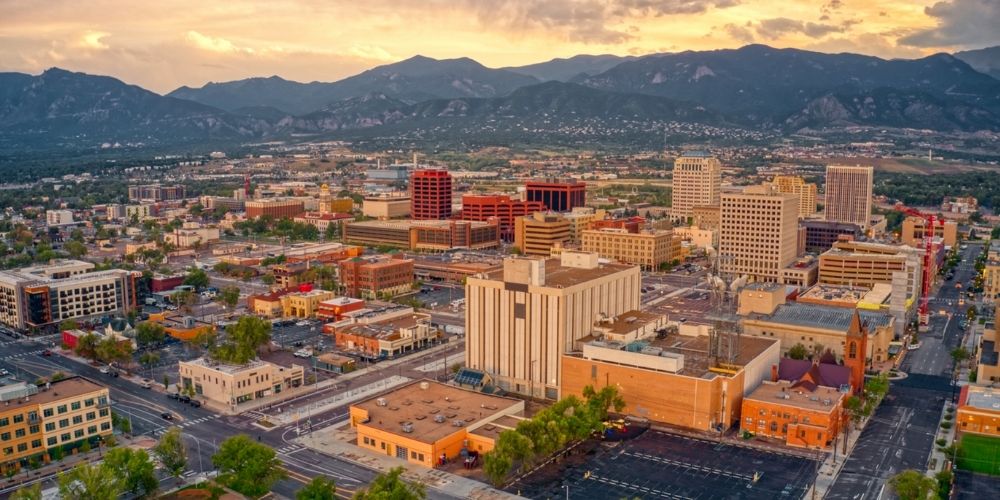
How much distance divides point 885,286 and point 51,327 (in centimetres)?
10279

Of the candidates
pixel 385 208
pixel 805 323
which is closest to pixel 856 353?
pixel 805 323

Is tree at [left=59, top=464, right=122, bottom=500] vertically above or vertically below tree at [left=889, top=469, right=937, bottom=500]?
above

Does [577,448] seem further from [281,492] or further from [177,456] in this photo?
Answer: [177,456]

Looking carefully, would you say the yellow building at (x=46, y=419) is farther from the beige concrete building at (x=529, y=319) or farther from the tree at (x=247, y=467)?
the beige concrete building at (x=529, y=319)

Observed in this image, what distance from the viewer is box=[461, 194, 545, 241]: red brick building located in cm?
17288

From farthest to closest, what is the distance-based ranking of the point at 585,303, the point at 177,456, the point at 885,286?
1. the point at 885,286
2. the point at 585,303
3. the point at 177,456

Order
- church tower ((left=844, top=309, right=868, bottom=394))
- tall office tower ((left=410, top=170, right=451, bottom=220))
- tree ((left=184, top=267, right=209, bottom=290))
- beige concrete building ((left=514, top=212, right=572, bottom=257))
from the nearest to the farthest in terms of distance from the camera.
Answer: church tower ((left=844, top=309, right=868, bottom=394)) < tree ((left=184, top=267, right=209, bottom=290)) < beige concrete building ((left=514, top=212, right=572, bottom=257)) < tall office tower ((left=410, top=170, right=451, bottom=220))

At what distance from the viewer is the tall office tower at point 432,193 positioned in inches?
7126

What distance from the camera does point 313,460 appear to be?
57125 millimetres

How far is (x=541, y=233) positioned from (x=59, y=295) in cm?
7930

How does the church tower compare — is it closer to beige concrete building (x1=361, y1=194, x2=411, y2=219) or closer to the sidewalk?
the sidewalk

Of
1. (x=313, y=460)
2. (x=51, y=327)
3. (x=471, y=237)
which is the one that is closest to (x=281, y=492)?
(x=313, y=460)

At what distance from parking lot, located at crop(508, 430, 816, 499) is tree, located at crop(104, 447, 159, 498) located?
2233 cm

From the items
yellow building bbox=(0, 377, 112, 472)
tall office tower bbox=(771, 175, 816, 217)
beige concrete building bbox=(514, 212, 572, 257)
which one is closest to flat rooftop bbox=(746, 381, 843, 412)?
yellow building bbox=(0, 377, 112, 472)
